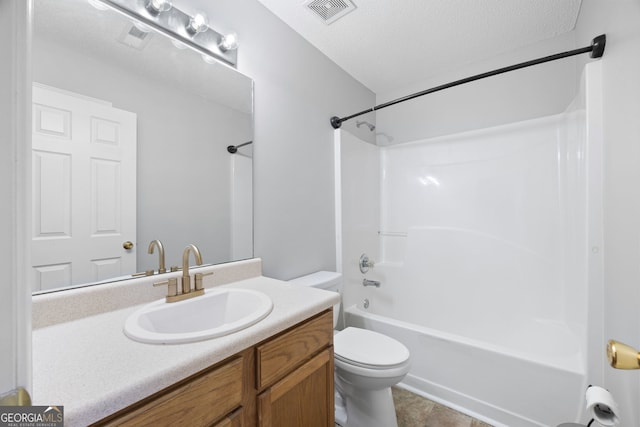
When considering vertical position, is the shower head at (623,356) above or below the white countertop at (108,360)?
above

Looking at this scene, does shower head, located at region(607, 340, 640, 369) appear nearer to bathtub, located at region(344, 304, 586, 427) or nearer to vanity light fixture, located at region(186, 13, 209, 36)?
bathtub, located at region(344, 304, 586, 427)

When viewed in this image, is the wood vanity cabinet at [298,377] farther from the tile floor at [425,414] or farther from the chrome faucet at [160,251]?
the tile floor at [425,414]

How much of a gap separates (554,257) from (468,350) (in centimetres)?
94

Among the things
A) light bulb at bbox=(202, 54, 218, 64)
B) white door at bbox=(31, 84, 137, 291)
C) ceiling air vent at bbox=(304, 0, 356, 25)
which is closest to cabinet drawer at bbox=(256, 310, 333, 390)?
white door at bbox=(31, 84, 137, 291)

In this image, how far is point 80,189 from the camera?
892 millimetres

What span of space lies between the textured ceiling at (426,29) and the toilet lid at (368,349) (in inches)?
76.7

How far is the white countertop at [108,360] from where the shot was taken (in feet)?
1.59

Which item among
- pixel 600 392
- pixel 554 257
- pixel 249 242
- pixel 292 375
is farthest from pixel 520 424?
pixel 249 242

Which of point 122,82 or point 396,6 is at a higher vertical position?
point 396,6

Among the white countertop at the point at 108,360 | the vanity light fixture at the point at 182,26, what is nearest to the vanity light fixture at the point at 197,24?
the vanity light fixture at the point at 182,26

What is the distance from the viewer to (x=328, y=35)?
1793 mm

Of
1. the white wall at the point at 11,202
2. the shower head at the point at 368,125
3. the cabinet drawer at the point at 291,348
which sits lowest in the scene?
the cabinet drawer at the point at 291,348

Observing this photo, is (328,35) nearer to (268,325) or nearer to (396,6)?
(396,6)

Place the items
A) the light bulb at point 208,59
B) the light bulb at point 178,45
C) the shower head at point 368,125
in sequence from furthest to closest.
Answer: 1. the shower head at point 368,125
2. the light bulb at point 208,59
3. the light bulb at point 178,45
